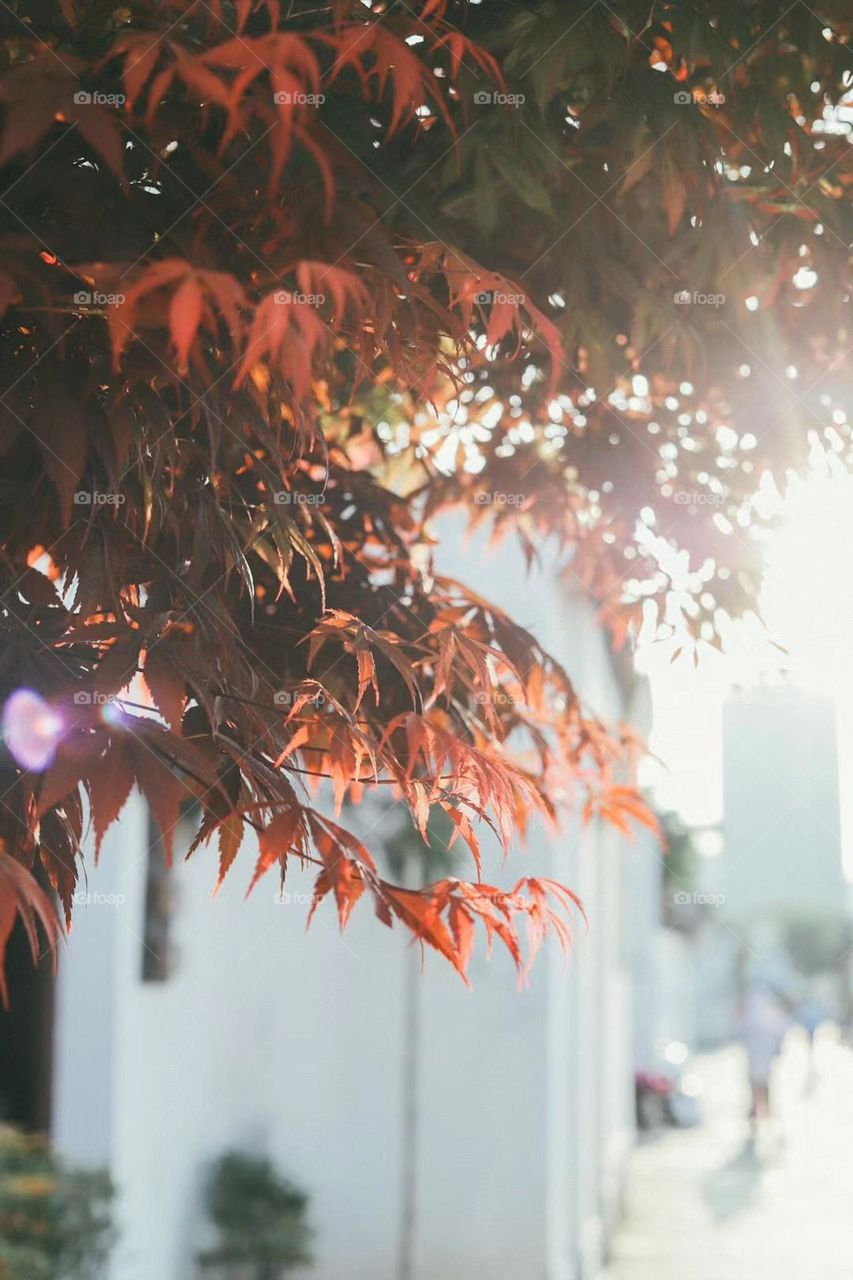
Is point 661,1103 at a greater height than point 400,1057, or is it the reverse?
point 400,1057

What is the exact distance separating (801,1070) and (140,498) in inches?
835

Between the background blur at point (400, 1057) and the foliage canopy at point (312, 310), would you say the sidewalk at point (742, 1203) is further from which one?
the foliage canopy at point (312, 310)

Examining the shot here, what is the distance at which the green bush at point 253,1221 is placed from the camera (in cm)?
537

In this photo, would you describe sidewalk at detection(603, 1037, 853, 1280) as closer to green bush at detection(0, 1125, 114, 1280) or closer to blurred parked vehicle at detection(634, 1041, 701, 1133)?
blurred parked vehicle at detection(634, 1041, 701, 1133)

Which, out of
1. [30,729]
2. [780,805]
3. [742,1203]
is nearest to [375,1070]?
[742,1203]

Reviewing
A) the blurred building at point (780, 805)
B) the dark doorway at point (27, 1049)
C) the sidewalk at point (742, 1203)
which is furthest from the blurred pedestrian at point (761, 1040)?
the dark doorway at point (27, 1049)

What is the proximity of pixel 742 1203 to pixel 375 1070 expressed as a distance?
379cm

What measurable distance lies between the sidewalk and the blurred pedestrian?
0.40m

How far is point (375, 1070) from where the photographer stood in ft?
19.4

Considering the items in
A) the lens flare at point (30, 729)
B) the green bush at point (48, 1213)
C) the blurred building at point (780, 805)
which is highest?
the blurred building at point (780, 805)

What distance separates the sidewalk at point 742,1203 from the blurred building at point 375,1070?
777mm

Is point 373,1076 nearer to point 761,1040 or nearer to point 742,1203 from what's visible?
point 742,1203

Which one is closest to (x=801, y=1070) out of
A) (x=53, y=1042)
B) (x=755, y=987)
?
(x=755, y=987)

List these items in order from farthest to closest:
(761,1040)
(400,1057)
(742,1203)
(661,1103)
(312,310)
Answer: (661,1103) < (761,1040) < (742,1203) < (400,1057) < (312,310)
